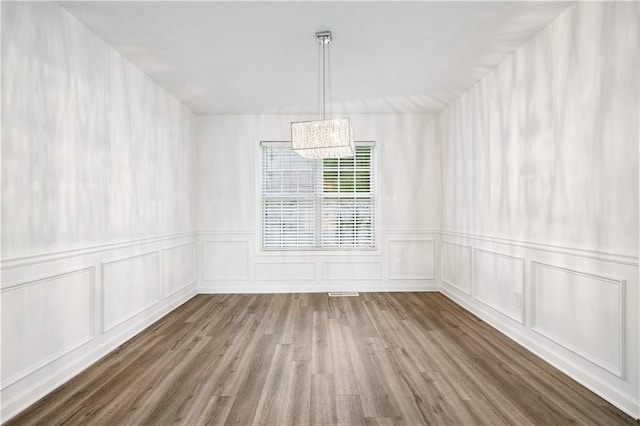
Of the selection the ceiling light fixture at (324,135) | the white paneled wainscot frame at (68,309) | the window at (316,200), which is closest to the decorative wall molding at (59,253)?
the white paneled wainscot frame at (68,309)

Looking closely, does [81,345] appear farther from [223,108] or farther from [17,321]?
[223,108]

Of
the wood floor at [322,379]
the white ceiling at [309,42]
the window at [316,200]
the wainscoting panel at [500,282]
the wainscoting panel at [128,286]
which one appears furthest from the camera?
the window at [316,200]

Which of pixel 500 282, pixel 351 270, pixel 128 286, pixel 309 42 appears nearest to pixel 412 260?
pixel 351 270

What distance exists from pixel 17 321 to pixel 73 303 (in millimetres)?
530

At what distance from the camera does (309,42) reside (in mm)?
3248

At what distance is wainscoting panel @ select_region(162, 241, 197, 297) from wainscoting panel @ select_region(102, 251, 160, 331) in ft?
0.75

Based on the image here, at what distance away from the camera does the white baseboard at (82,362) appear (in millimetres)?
2223

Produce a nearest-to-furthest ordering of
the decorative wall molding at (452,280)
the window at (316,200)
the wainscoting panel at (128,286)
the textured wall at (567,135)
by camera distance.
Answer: the textured wall at (567,135)
the wainscoting panel at (128,286)
the decorative wall molding at (452,280)
the window at (316,200)

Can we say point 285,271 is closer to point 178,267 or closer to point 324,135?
point 178,267

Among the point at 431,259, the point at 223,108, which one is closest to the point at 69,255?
the point at 223,108

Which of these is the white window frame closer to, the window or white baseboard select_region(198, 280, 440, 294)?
the window

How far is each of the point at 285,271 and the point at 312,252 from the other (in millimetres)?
504

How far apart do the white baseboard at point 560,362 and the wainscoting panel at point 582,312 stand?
0.12 metres

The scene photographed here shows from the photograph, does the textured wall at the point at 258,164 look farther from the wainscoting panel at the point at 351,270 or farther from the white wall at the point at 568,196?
the white wall at the point at 568,196
